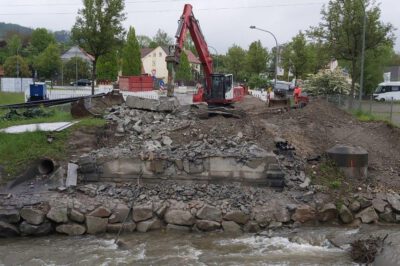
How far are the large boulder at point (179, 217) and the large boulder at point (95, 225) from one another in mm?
1701

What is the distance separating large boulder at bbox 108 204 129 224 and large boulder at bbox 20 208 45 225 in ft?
5.97

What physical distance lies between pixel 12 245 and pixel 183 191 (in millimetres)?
4808

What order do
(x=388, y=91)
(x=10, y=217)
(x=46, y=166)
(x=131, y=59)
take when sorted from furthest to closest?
1. (x=131, y=59)
2. (x=388, y=91)
3. (x=46, y=166)
4. (x=10, y=217)

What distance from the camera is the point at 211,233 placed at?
13.3 m

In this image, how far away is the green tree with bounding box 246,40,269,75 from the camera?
227 ft

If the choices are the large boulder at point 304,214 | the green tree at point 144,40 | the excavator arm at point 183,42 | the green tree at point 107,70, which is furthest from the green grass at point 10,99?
the green tree at point 144,40

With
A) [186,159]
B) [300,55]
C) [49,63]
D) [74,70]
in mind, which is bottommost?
[186,159]

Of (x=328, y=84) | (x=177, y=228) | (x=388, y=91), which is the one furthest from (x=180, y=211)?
(x=388, y=91)

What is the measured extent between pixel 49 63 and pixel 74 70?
4.47 meters

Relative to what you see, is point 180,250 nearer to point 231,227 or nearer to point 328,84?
point 231,227

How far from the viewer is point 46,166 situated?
1532 cm

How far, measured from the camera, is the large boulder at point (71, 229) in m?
13.1

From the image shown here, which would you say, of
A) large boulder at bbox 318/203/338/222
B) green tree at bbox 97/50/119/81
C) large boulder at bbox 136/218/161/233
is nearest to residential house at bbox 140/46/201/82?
green tree at bbox 97/50/119/81

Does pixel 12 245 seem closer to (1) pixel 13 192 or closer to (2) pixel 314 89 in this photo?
A: (1) pixel 13 192
